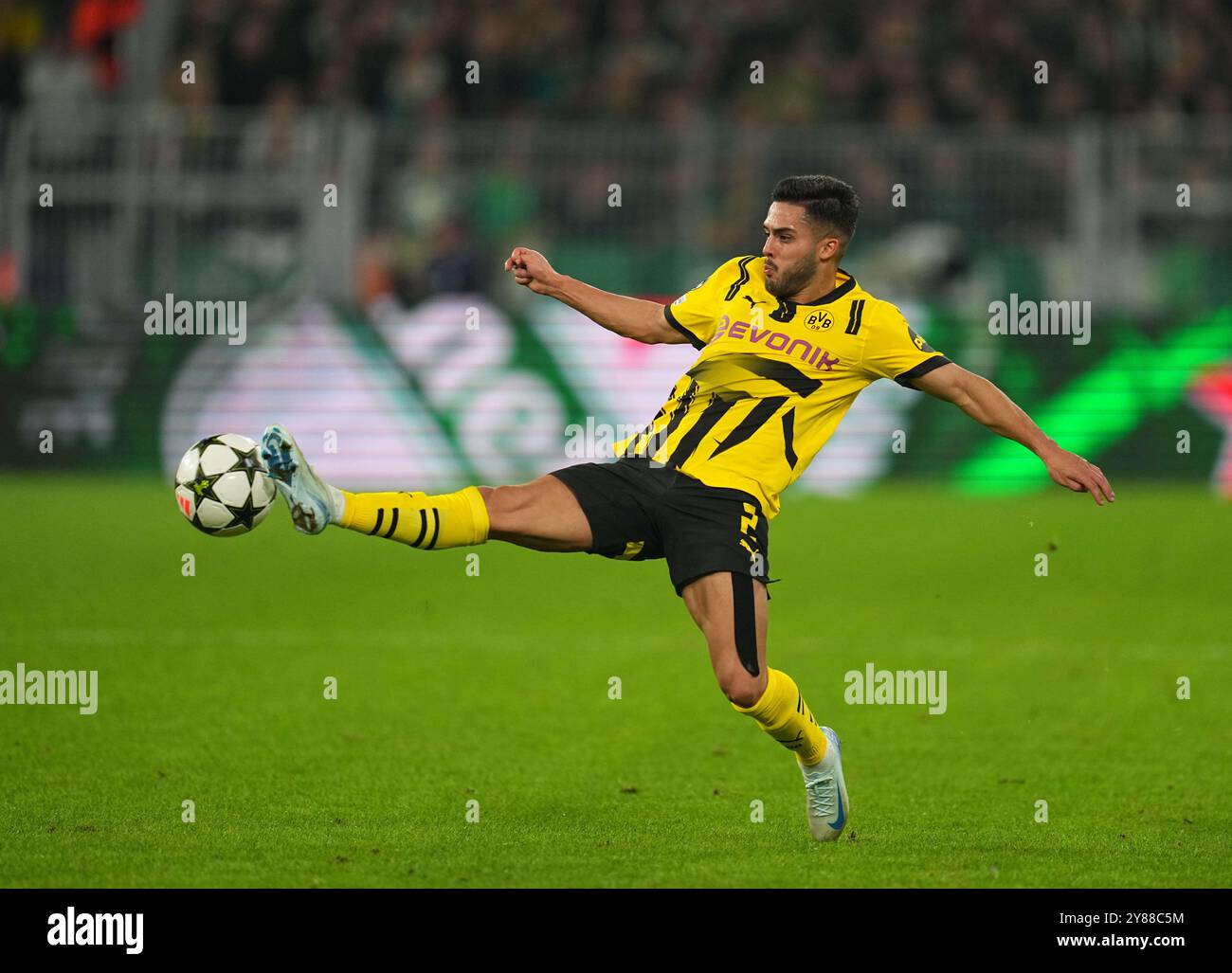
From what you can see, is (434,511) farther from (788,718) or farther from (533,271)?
(788,718)

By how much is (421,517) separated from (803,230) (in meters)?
1.60

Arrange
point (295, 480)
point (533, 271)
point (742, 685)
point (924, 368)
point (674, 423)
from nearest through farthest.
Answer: point (295, 480) < point (742, 685) < point (924, 368) < point (533, 271) < point (674, 423)

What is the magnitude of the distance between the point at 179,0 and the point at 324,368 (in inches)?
214

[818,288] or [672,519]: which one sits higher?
[818,288]

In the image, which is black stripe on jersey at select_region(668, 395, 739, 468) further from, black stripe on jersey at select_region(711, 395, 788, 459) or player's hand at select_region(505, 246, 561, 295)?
player's hand at select_region(505, 246, 561, 295)

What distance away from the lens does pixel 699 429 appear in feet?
21.0

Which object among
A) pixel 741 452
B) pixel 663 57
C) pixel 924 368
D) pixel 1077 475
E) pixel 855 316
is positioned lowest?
pixel 1077 475

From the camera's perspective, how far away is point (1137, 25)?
2025 centimetres

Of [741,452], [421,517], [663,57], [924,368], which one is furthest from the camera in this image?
[663,57]

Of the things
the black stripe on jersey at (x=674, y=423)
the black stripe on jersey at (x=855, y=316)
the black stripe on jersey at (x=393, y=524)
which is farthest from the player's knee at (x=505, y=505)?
the black stripe on jersey at (x=855, y=316)

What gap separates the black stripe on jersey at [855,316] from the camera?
6258 millimetres

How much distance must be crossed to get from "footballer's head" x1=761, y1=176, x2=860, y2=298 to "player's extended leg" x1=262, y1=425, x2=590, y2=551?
1047 millimetres

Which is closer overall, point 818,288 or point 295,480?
point 295,480

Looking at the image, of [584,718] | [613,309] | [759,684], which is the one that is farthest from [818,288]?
[584,718]
